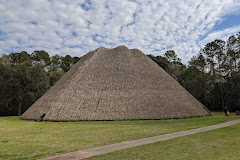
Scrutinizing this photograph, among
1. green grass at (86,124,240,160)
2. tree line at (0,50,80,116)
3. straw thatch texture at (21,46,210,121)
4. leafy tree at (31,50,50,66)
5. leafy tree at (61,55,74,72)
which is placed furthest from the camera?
leafy tree at (61,55,74,72)

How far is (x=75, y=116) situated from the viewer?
2466cm

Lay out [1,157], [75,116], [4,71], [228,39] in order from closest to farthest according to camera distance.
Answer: [1,157] < [75,116] < [4,71] < [228,39]

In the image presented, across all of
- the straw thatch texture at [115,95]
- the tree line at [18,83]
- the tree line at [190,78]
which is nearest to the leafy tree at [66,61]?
the tree line at [190,78]

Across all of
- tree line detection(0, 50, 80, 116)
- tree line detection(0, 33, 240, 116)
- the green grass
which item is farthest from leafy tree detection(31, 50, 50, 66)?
the green grass

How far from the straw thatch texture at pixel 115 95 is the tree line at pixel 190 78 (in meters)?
15.6

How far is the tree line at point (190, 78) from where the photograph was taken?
42375 mm

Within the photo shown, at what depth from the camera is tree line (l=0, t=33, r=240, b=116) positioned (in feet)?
139

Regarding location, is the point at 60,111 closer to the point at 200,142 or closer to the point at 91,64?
the point at 91,64

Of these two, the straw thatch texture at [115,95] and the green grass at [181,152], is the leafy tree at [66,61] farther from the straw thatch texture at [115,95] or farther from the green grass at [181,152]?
the green grass at [181,152]

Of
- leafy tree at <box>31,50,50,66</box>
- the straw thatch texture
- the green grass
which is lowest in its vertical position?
the green grass

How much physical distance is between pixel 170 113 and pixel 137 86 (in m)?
6.13

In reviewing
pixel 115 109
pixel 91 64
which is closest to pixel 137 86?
pixel 115 109

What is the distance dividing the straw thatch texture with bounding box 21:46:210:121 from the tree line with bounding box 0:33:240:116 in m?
15.6

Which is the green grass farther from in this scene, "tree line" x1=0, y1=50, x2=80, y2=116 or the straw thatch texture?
"tree line" x1=0, y1=50, x2=80, y2=116
